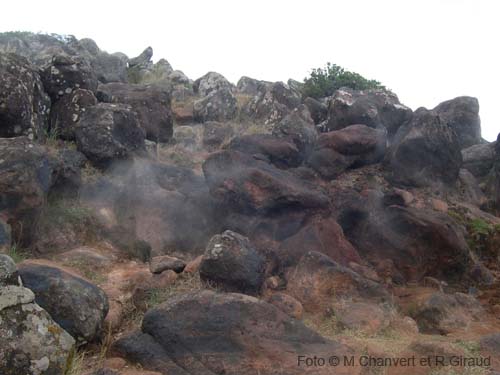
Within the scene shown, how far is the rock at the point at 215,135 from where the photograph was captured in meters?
15.2

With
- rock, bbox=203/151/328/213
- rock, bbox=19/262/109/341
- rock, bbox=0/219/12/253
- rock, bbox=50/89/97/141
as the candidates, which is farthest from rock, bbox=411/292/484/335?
rock, bbox=50/89/97/141

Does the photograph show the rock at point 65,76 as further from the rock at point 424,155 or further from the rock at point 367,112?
the rock at point 424,155

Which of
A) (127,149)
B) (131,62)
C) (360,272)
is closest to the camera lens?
(360,272)

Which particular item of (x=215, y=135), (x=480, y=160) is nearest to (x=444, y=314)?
(x=215, y=135)

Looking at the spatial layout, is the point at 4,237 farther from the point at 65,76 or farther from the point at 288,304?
the point at 65,76

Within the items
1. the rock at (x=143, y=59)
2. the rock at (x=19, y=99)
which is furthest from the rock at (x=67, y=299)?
the rock at (x=143, y=59)

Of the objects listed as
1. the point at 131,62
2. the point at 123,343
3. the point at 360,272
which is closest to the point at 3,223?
the point at 123,343

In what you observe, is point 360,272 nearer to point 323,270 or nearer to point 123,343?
point 323,270

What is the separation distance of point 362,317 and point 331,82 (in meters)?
15.8

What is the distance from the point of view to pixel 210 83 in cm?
2141

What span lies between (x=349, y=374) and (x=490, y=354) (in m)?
1.95

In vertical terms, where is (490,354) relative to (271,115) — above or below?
below

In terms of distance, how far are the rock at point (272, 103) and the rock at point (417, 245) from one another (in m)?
7.04

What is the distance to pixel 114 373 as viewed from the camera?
17.2 feet
